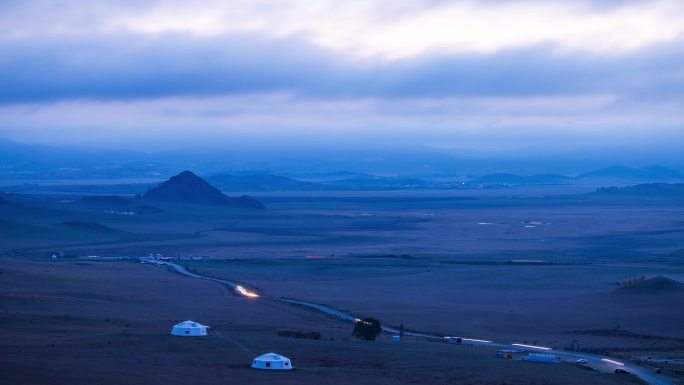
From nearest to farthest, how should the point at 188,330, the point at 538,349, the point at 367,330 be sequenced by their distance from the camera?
the point at 188,330 → the point at 367,330 → the point at 538,349

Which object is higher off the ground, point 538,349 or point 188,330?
point 188,330

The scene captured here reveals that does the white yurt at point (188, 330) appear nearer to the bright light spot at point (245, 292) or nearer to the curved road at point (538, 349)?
the curved road at point (538, 349)

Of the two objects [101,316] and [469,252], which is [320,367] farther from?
[469,252]

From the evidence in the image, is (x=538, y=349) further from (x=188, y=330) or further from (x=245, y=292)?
(x=245, y=292)

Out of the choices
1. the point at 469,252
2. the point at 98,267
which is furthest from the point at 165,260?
the point at 469,252

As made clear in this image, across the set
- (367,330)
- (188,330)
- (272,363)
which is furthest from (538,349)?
(188,330)

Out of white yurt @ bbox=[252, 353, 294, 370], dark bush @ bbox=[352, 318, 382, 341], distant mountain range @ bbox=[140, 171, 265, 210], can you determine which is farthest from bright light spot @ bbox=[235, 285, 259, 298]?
distant mountain range @ bbox=[140, 171, 265, 210]

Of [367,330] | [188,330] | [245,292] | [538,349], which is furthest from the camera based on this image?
[245,292]
